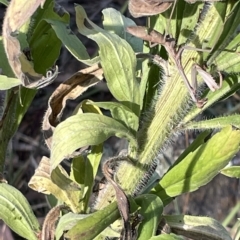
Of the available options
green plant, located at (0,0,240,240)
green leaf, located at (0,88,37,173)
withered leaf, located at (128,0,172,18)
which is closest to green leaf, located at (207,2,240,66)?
green plant, located at (0,0,240,240)

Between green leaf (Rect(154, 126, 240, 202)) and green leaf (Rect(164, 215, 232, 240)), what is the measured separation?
0.19 feet

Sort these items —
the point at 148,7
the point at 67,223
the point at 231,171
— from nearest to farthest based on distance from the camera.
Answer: the point at 148,7 → the point at 67,223 → the point at 231,171

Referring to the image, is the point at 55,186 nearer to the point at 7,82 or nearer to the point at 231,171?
the point at 7,82

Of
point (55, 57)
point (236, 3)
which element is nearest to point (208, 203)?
point (55, 57)

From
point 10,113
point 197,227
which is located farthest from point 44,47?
point 197,227

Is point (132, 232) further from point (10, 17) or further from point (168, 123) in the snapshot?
point (10, 17)

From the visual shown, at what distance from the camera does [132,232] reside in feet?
3.70

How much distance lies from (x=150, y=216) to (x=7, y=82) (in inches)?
16.0

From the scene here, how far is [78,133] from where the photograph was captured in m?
1.00

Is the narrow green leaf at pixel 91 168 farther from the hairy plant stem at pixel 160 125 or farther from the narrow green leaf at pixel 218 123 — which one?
the narrow green leaf at pixel 218 123

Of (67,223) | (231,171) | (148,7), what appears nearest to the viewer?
(148,7)

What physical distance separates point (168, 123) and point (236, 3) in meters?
A: 0.28

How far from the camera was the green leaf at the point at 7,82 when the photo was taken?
1.11 metres

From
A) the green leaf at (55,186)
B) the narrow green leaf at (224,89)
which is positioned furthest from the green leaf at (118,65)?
the green leaf at (55,186)
